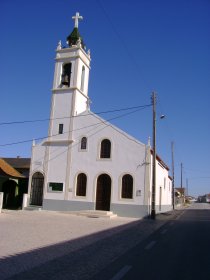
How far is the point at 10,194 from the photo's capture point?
1300 inches

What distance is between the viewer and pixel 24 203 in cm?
2975

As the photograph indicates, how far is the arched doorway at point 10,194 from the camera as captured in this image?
1288 inches

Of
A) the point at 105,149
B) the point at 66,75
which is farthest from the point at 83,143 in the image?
the point at 66,75

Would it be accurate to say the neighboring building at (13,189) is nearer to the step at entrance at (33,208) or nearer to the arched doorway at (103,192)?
the step at entrance at (33,208)

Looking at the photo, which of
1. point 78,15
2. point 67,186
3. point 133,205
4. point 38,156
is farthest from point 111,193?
point 78,15

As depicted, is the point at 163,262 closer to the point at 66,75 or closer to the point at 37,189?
the point at 37,189

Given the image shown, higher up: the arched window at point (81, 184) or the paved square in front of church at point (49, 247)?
the arched window at point (81, 184)

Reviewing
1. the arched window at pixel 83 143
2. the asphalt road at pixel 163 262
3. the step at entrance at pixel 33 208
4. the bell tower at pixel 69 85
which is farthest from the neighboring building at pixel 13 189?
the asphalt road at pixel 163 262

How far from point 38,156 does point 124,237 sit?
1771 cm

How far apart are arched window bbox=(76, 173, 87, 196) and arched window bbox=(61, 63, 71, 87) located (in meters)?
8.33

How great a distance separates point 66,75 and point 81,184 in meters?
10.0

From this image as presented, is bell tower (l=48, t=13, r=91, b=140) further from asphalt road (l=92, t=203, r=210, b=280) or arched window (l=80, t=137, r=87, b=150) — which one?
asphalt road (l=92, t=203, r=210, b=280)

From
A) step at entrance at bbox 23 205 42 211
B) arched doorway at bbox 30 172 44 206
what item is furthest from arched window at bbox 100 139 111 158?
step at entrance at bbox 23 205 42 211

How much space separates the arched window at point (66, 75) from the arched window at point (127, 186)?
9967 millimetres
